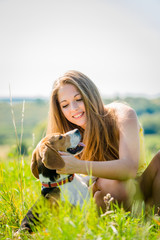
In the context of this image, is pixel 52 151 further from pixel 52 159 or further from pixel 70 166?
pixel 70 166

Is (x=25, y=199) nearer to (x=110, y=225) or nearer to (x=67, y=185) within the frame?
(x=67, y=185)

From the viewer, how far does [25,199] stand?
3512 mm

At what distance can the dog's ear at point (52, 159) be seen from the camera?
281 cm

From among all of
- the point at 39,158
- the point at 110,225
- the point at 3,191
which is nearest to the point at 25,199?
the point at 3,191

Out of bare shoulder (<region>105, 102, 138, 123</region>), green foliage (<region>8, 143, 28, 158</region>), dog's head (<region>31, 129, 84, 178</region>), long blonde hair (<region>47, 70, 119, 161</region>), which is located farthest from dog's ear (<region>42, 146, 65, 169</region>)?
bare shoulder (<region>105, 102, 138, 123</region>)

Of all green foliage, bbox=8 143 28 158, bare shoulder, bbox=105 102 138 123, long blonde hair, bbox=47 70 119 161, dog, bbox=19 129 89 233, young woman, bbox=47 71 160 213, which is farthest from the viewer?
long blonde hair, bbox=47 70 119 161

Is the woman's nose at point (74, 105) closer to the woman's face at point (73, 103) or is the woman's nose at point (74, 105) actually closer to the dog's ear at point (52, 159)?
the woman's face at point (73, 103)

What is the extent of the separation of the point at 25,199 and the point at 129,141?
1.60m

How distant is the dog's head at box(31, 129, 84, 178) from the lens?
9.25ft

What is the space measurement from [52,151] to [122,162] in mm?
766

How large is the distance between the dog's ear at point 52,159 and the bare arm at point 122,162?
0.06 m

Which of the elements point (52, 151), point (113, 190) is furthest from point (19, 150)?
point (113, 190)

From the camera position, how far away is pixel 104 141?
11.5ft

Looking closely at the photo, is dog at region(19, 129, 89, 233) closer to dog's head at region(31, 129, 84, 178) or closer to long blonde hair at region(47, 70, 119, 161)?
dog's head at region(31, 129, 84, 178)
